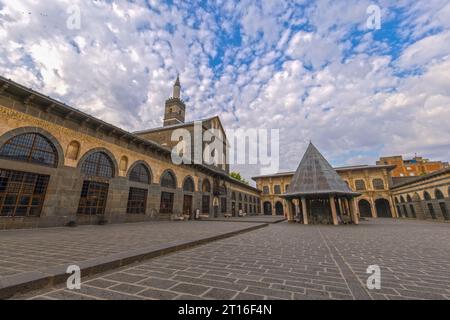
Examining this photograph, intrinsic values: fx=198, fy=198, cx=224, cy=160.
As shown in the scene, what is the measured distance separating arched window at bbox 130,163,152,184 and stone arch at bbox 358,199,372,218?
37250 mm

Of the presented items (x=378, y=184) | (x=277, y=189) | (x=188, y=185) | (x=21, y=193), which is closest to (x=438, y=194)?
(x=378, y=184)

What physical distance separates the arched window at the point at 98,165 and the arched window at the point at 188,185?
26.3ft

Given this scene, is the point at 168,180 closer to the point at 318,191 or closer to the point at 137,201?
the point at 137,201

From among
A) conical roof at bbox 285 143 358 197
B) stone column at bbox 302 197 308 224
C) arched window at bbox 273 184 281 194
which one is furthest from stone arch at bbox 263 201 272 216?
stone column at bbox 302 197 308 224

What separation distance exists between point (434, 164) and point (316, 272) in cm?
6306

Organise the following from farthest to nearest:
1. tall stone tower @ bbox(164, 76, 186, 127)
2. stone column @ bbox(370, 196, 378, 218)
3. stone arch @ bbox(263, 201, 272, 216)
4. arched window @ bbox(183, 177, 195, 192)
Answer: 1. stone arch @ bbox(263, 201, 272, 216)
2. tall stone tower @ bbox(164, 76, 186, 127)
3. stone column @ bbox(370, 196, 378, 218)
4. arched window @ bbox(183, 177, 195, 192)

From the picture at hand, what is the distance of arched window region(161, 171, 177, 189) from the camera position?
17.5 m

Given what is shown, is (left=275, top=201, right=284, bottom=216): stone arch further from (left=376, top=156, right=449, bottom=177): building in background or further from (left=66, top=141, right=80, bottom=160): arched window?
(left=66, top=141, right=80, bottom=160): arched window

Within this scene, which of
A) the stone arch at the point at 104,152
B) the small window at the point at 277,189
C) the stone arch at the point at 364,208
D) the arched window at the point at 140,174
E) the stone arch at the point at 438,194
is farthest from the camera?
the small window at the point at 277,189

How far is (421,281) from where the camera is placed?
317 centimetres

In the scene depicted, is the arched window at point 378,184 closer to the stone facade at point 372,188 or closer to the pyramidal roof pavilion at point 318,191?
the stone facade at point 372,188

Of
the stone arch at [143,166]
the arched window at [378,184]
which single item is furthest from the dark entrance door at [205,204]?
the arched window at [378,184]

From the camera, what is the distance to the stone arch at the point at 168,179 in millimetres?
17352

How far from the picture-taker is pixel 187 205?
2036cm
